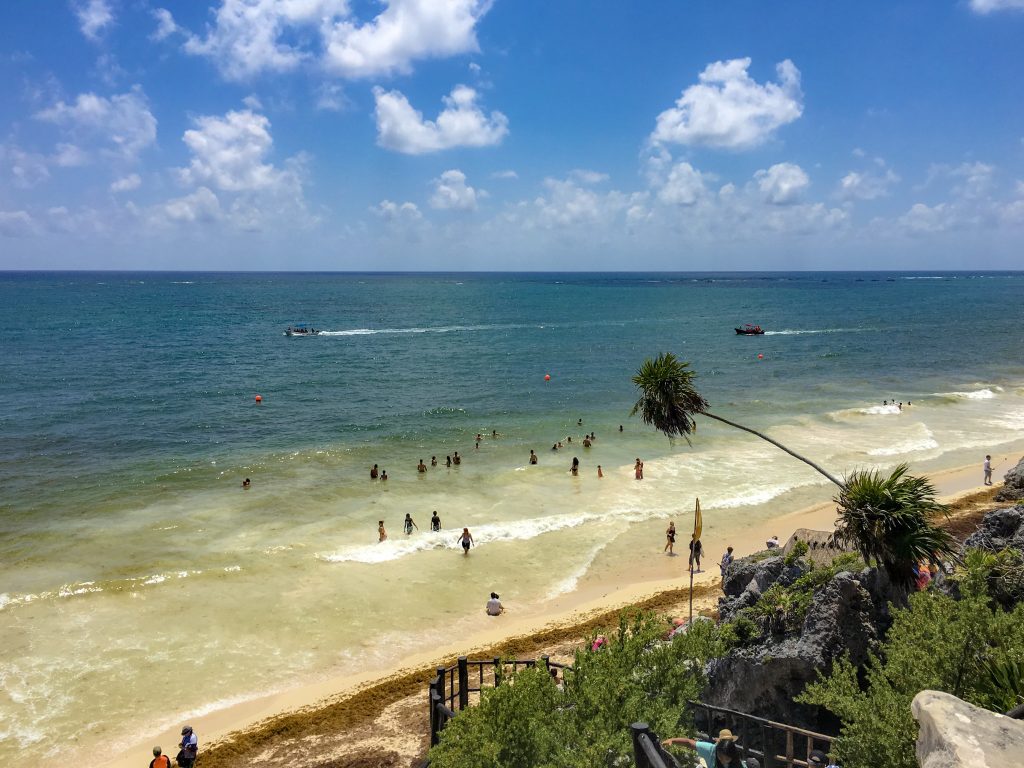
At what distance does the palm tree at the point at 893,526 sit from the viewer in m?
13.6

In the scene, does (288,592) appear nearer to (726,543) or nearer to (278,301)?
(726,543)

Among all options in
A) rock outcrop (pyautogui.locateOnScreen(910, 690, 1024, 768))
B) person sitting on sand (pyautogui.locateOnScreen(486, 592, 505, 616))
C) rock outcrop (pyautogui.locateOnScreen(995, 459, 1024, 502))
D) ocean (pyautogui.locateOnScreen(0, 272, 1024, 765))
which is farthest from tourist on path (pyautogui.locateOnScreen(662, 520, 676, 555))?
rock outcrop (pyautogui.locateOnScreen(910, 690, 1024, 768))

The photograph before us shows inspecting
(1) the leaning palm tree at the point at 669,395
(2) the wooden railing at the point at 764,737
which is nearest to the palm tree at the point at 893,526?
(2) the wooden railing at the point at 764,737

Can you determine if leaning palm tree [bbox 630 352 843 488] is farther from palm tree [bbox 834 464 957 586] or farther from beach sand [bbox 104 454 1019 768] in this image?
beach sand [bbox 104 454 1019 768]

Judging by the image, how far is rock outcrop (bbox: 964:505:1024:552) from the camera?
14484 millimetres

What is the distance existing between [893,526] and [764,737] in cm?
648

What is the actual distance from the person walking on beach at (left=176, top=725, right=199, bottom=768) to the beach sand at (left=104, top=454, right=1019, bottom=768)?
1.14 ft

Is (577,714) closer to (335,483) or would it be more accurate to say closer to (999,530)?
(999,530)

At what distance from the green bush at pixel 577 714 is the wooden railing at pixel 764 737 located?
81cm

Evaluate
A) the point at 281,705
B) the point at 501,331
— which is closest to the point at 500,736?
the point at 281,705

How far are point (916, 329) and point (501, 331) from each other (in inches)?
2727

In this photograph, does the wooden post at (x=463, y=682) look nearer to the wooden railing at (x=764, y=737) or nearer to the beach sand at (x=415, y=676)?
the beach sand at (x=415, y=676)

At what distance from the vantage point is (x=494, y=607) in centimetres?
2267

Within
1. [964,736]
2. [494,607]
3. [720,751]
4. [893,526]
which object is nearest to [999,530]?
[893,526]
